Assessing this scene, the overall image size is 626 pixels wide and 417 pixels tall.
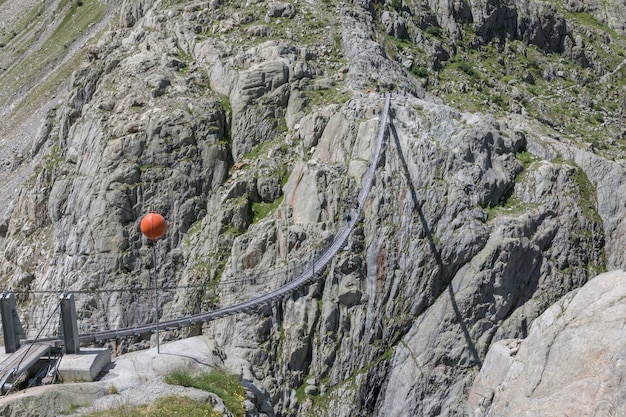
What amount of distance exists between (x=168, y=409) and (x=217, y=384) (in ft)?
6.12

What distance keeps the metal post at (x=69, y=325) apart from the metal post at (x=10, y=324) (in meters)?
1.20

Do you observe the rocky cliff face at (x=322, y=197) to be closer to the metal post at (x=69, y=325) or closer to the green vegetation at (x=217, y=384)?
the green vegetation at (x=217, y=384)

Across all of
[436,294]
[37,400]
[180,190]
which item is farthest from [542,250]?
[37,400]

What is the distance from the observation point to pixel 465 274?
2844 centimetres

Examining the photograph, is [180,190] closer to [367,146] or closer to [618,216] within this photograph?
[367,146]

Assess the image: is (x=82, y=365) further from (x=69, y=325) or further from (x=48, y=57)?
(x=48, y=57)

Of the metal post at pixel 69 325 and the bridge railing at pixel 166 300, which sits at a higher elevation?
the metal post at pixel 69 325

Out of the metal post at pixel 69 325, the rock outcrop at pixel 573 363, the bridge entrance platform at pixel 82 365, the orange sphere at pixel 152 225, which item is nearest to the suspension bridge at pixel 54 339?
the metal post at pixel 69 325

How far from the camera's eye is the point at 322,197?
99.4 feet

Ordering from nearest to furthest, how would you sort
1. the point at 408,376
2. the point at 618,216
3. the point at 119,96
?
the point at 408,376, the point at 618,216, the point at 119,96

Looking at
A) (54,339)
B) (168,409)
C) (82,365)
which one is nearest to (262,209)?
(54,339)

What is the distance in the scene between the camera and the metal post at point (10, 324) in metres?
12.7

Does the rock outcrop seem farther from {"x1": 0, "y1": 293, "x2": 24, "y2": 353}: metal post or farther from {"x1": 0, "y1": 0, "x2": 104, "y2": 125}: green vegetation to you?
{"x1": 0, "y1": 0, "x2": 104, "y2": 125}: green vegetation

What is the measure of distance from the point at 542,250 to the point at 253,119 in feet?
58.6
